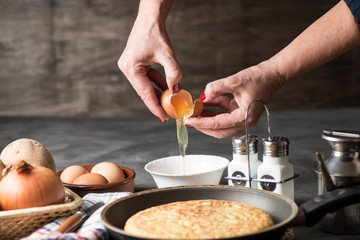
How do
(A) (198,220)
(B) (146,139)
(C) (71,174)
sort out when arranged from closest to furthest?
(A) (198,220), (C) (71,174), (B) (146,139)

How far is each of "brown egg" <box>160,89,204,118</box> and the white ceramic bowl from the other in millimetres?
148

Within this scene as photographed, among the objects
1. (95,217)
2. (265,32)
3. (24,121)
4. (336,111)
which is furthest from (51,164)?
(265,32)

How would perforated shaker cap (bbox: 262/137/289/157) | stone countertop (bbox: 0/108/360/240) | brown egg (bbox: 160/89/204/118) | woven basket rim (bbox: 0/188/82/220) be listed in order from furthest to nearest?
stone countertop (bbox: 0/108/360/240) → brown egg (bbox: 160/89/204/118) → perforated shaker cap (bbox: 262/137/289/157) → woven basket rim (bbox: 0/188/82/220)

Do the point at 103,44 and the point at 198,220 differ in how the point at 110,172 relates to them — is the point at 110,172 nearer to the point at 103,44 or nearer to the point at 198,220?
the point at 198,220

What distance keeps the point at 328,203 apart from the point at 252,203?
0.18 meters

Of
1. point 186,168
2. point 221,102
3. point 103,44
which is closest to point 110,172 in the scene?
point 186,168

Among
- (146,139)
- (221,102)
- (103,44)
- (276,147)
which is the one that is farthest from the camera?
(103,44)

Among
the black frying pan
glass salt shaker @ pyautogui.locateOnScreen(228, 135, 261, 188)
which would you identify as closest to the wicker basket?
the black frying pan

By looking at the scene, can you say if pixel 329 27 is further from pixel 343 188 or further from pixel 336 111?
pixel 336 111

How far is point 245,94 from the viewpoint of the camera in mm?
1612

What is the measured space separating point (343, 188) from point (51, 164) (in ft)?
2.81

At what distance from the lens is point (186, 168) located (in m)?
1.61

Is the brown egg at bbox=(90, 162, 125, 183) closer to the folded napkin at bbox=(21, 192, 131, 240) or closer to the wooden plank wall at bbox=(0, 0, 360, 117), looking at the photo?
the folded napkin at bbox=(21, 192, 131, 240)

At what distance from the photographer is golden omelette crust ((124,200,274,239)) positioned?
920 mm
